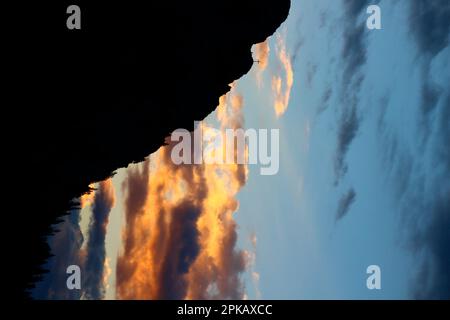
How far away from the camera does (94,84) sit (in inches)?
548

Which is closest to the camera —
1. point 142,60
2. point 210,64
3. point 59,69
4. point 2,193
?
point 2,193

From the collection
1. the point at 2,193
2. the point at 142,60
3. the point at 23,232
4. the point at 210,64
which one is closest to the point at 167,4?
the point at 142,60

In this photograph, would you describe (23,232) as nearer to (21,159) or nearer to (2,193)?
(2,193)

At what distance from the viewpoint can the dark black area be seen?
38.4 ft

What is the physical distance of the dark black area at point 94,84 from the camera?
38.4 feet

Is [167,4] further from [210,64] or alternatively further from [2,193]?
[2,193]

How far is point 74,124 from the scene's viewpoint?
1414cm

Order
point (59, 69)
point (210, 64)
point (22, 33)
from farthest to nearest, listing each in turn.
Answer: point (210, 64) < point (59, 69) < point (22, 33)
